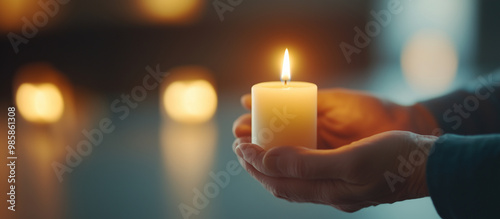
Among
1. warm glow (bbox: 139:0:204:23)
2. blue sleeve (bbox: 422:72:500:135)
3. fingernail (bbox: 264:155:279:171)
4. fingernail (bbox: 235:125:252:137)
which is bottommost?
fingernail (bbox: 264:155:279:171)

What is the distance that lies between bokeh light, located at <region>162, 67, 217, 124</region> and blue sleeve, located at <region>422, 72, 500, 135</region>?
0.46m

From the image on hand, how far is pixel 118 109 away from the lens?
1.04 m

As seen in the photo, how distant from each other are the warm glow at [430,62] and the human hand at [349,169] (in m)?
0.30

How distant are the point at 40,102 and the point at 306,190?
24.2 inches

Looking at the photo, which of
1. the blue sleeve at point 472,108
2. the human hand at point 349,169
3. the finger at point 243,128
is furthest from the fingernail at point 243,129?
the blue sleeve at point 472,108

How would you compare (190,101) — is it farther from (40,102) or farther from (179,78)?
(40,102)

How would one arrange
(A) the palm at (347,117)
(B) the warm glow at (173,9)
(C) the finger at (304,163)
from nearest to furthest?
(C) the finger at (304,163) < (A) the palm at (347,117) < (B) the warm glow at (173,9)

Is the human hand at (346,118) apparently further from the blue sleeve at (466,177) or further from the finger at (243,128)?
the blue sleeve at (466,177)

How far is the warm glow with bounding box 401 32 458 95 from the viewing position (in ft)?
3.51

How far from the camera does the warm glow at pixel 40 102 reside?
3.29 feet

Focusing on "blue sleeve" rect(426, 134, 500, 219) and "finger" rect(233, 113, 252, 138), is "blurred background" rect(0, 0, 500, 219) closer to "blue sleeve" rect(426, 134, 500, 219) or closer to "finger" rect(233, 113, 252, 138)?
"finger" rect(233, 113, 252, 138)

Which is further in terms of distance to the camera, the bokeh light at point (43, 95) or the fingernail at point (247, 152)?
the bokeh light at point (43, 95)

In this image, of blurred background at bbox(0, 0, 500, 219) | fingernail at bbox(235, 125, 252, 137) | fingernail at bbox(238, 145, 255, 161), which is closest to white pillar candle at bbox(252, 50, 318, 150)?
fingernail at bbox(238, 145, 255, 161)

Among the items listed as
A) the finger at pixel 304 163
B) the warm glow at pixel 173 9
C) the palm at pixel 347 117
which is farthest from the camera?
the warm glow at pixel 173 9
